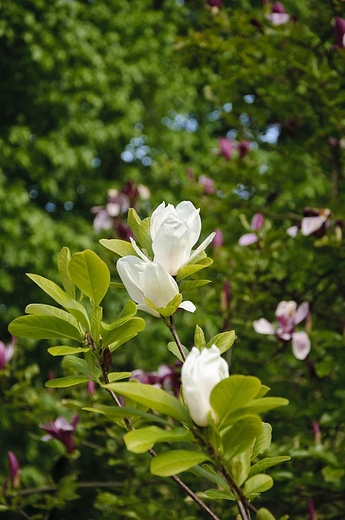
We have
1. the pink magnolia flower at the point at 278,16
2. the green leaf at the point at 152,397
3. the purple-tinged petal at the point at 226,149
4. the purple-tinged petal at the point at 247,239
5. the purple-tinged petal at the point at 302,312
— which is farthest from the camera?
the purple-tinged petal at the point at 226,149

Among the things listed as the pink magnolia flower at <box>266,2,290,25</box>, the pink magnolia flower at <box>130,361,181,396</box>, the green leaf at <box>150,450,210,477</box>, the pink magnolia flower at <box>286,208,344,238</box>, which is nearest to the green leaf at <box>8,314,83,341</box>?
the green leaf at <box>150,450,210,477</box>

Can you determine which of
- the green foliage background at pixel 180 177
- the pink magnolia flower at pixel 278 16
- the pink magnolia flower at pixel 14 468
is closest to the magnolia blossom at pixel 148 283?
the green foliage background at pixel 180 177

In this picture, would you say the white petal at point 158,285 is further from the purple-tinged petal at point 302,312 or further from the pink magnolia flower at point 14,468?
the pink magnolia flower at point 14,468

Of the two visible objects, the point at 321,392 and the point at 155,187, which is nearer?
the point at 321,392

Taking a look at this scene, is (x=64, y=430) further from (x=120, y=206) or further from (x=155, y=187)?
(x=155, y=187)

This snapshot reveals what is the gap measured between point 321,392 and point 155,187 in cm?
463

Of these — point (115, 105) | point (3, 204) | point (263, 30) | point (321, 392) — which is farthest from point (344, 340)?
point (115, 105)

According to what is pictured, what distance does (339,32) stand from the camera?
222cm

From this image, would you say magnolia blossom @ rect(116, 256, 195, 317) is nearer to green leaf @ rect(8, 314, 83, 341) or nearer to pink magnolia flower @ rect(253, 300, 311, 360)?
green leaf @ rect(8, 314, 83, 341)

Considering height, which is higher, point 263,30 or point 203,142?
point 263,30

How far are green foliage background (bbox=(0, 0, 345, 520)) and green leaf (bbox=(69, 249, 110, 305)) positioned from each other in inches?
50.4

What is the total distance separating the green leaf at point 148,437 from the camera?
27.3 inches

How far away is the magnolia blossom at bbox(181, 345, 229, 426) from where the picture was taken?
723mm

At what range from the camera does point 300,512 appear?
2.38m
